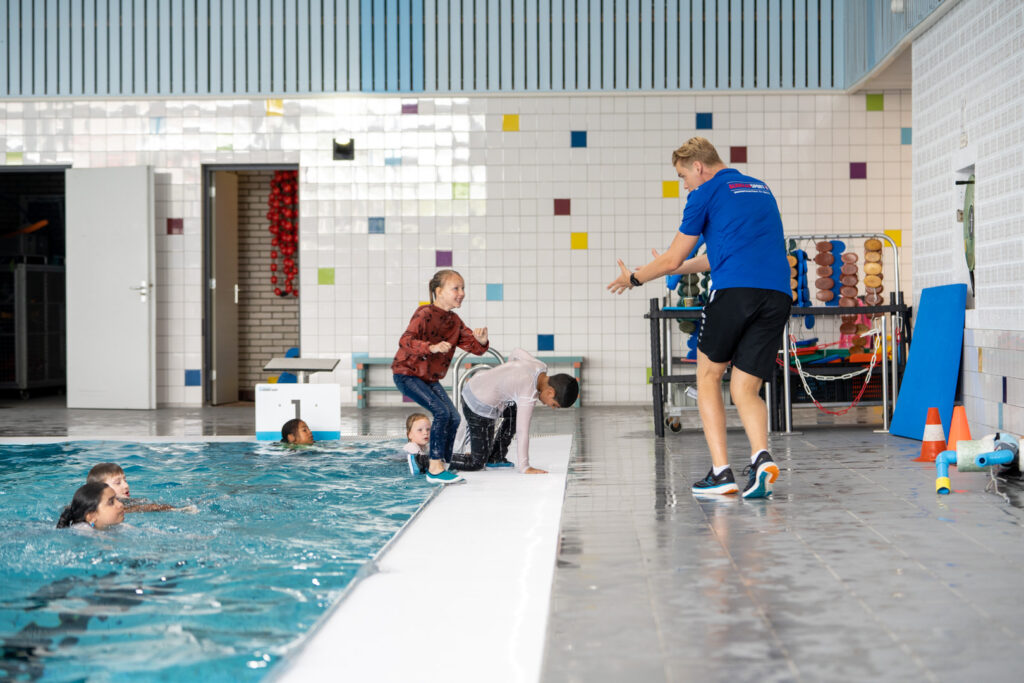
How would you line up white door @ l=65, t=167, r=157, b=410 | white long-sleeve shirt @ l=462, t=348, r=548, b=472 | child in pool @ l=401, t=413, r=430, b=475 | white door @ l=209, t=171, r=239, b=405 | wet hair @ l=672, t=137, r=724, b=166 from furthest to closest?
1. white door @ l=209, t=171, r=239, b=405
2. white door @ l=65, t=167, r=157, b=410
3. child in pool @ l=401, t=413, r=430, b=475
4. white long-sleeve shirt @ l=462, t=348, r=548, b=472
5. wet hair @ l=672, t=137, r=724, b=166

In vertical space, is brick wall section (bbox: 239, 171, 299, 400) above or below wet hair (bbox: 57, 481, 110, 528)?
above

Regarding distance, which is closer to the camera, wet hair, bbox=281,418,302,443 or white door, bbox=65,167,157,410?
wet hair, bbox=281,418,302,443

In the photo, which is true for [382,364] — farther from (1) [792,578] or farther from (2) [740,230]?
(1) [792,578]

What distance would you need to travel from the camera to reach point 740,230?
4.34 meters

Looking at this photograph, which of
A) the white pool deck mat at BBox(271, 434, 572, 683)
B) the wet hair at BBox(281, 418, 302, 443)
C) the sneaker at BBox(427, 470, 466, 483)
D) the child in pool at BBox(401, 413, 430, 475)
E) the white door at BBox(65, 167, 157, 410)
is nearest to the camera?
the white pool deck mat at BBox(271, 434, 572, 683)

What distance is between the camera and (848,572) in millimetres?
2893

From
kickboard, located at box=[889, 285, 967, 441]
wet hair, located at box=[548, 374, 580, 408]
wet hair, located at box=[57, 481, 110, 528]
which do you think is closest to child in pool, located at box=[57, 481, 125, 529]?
wet hair, located at box=[57, 481, 110, 528]

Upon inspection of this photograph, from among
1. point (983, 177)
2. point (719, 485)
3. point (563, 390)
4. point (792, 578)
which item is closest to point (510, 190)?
point (983, 177)

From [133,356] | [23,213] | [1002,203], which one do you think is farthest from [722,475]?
[23,213]

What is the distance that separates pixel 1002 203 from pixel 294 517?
4.40m

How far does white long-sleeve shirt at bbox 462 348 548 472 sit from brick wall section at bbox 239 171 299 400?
24.1ft

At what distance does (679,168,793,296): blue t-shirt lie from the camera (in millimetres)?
4340

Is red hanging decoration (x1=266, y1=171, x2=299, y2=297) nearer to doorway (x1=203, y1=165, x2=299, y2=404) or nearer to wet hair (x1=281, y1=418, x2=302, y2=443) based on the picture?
doorway (x1=203, y1=165, x2=299, y2=404)

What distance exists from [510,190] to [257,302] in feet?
13.2
